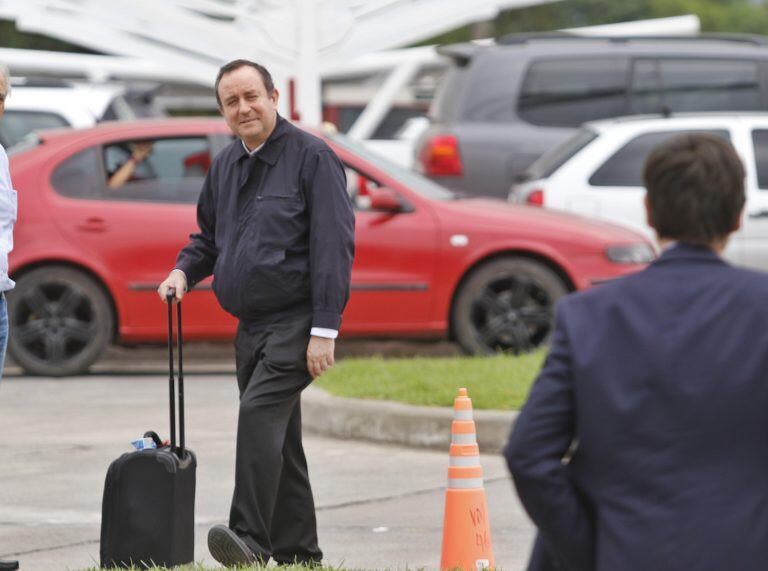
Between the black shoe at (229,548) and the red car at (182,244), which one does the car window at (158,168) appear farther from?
the black shoe at (229,548)

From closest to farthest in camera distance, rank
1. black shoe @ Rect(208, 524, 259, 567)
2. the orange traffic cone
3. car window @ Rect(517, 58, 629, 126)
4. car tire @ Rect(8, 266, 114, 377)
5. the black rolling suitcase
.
→ 1. black shoe @ Rect(208, 524, 259, 567)
2. the black rolling suitcase
3. the orange traffic cone
4. car tire @ Rect(8, 266, 114, 377)
5. car window @ Rect(517, 58, 629, 126)

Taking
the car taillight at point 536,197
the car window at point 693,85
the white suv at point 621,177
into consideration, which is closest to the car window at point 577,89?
the car window at point 693,85

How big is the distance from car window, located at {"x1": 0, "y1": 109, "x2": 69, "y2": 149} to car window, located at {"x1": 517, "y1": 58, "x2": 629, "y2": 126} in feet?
12.3

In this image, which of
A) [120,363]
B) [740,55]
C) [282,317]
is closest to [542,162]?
[740,55]

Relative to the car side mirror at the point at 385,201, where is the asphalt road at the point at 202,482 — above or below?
below

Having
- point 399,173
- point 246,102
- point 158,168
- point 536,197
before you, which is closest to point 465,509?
point 246,102

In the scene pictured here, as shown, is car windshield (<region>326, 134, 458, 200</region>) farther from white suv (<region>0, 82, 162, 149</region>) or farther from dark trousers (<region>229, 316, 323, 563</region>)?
dark trousers (<region>229, 316, 323, 563</region>)

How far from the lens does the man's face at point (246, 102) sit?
5.36m

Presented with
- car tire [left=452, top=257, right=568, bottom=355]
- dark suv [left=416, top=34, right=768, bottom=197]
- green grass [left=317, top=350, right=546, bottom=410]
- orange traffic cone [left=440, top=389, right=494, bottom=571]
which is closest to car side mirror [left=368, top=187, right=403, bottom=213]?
car tire [left=452, top=257, right=568, bottom=355]

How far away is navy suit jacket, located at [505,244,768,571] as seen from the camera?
9.16 feet

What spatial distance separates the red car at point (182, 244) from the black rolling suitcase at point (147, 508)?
5.74 meters

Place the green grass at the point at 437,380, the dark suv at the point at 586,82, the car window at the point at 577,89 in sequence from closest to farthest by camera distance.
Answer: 1. the green grass at the point at 437,380
2. the dark suv at the point at 586,82
3. the car window at the point at 577,89

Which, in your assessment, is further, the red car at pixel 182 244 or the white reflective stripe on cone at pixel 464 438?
the red car at pixel 182 244

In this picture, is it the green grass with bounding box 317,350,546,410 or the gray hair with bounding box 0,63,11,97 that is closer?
the gray hair with bounding box 0,63,11,97
